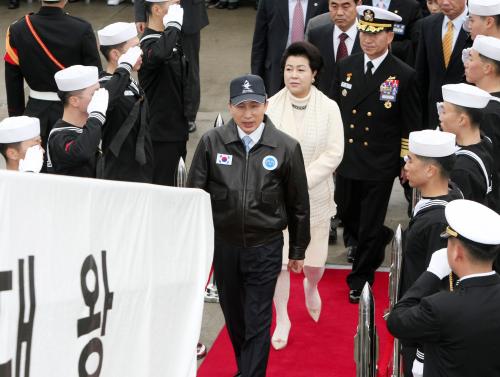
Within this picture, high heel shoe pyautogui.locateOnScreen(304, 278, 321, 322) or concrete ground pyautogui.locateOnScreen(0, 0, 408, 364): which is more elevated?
high heel shoe pyautogui.locateOnScreen(304, 278, 321, 322)

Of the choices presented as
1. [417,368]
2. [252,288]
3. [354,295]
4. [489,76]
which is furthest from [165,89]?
[417,368]

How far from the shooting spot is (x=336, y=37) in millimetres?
9133

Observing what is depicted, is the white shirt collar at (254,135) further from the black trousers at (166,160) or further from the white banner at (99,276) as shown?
the black trousers at (166,160)

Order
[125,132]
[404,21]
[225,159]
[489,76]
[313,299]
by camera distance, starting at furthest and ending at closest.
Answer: [404,21] → [313,299] → [489,76] → [125,132] → [225,159]

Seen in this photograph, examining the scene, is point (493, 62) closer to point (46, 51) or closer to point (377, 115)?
point (377, 115)

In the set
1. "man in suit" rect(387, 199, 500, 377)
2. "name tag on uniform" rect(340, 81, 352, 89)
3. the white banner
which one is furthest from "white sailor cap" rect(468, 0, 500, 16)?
the white banner

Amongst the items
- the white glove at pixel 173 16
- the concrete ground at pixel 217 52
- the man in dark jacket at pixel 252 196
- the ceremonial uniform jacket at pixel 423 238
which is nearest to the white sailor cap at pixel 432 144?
the ceremonial uniform jacket at pixel 423 238

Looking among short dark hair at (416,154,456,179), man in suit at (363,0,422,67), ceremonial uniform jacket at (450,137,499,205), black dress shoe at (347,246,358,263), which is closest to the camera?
short dark hair at (416,154,456,179)

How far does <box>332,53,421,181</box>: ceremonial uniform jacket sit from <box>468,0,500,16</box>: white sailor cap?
644 millimetres

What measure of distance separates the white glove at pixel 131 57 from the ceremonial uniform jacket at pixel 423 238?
2325 mm

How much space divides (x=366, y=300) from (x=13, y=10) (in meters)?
11.7

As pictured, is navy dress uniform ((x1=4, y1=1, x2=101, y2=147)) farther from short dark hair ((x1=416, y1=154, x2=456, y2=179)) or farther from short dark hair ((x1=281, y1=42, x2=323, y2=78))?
short dark hair ((x1=416, y1=154, x2=456, y2=179))

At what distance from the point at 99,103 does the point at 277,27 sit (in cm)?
380

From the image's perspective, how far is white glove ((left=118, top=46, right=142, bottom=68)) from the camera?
7215 mm
